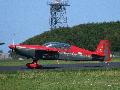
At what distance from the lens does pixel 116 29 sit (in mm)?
91188

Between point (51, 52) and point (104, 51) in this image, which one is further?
point (104, 51)

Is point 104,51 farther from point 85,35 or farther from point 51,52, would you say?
point 85,35

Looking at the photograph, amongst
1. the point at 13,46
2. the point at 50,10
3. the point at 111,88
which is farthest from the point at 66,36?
the point at 111,88

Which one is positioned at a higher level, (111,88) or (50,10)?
(50,10)

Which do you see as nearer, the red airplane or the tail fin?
the red airplane

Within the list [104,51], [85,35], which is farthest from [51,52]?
[85,35]

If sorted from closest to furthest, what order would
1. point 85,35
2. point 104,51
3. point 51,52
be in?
point 51,52, point 104,51, point 85,35

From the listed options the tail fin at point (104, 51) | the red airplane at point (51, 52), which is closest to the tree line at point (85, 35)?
the tail fin at point (104, 51)

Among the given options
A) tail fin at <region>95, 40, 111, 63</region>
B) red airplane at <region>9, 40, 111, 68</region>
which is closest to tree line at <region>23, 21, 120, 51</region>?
tail fin at <region>95, 40, 111, 63</region>

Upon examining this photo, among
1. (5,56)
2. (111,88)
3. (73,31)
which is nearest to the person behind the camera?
(111,88)

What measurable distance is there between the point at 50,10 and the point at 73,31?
30.4ft

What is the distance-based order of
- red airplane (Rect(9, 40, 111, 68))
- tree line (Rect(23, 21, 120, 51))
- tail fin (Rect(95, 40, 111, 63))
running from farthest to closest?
tree line (Rect(23, 21, 120, 51)) → tail fin (Rect(95, 40, 111, 63)) → red airplane (Rect(9, 40, 111, 68))

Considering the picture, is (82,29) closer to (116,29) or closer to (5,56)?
(116,29)

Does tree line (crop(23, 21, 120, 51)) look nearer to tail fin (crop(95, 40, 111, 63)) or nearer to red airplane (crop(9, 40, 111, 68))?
tail fin (crop(95, 40, 111, 63))
